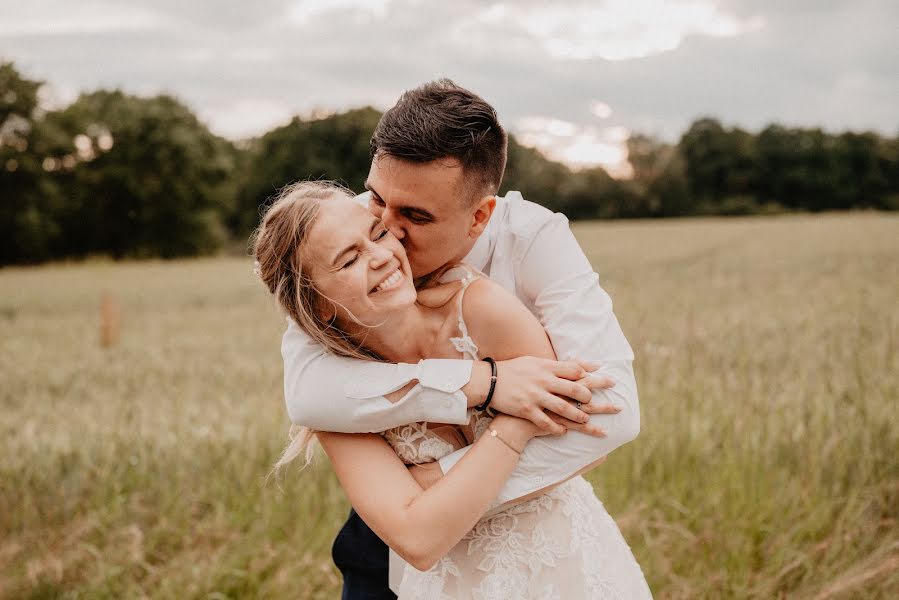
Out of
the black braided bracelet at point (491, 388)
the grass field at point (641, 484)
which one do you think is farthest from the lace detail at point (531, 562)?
the grass field at point (641, 484)

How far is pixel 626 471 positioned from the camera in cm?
374

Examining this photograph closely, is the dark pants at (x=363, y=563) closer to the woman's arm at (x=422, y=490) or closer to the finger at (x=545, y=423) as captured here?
the woman's arm at (x=422, y=490)

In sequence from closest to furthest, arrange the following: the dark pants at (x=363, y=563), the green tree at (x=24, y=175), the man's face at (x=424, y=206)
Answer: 1. the man's face at (x=424, y=206)
2. the dark pants at (x=363, y=563)
3. the green tree at (x=24, y=175)

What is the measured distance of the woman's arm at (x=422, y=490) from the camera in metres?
1.74

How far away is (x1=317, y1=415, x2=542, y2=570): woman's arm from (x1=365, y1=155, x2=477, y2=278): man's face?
573 millimetres

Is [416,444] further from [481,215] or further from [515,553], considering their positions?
[481,215]

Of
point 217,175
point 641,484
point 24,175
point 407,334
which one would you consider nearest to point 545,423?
point 407,334

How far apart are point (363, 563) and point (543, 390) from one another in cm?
97

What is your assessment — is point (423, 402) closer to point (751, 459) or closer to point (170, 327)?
point (751, 459)

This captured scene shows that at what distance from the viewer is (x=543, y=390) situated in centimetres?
181

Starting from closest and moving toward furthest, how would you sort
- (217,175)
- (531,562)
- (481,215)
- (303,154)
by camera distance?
1. (531,562)
2. (481,215)
3. (217,175)
4. (303,154)

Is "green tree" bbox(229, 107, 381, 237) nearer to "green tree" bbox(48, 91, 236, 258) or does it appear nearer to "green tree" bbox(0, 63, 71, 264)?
"green tree" bbox(48, 91, 236, 258)

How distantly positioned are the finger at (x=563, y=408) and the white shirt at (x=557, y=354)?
0.06 m

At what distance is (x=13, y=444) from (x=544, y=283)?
3616 mm
